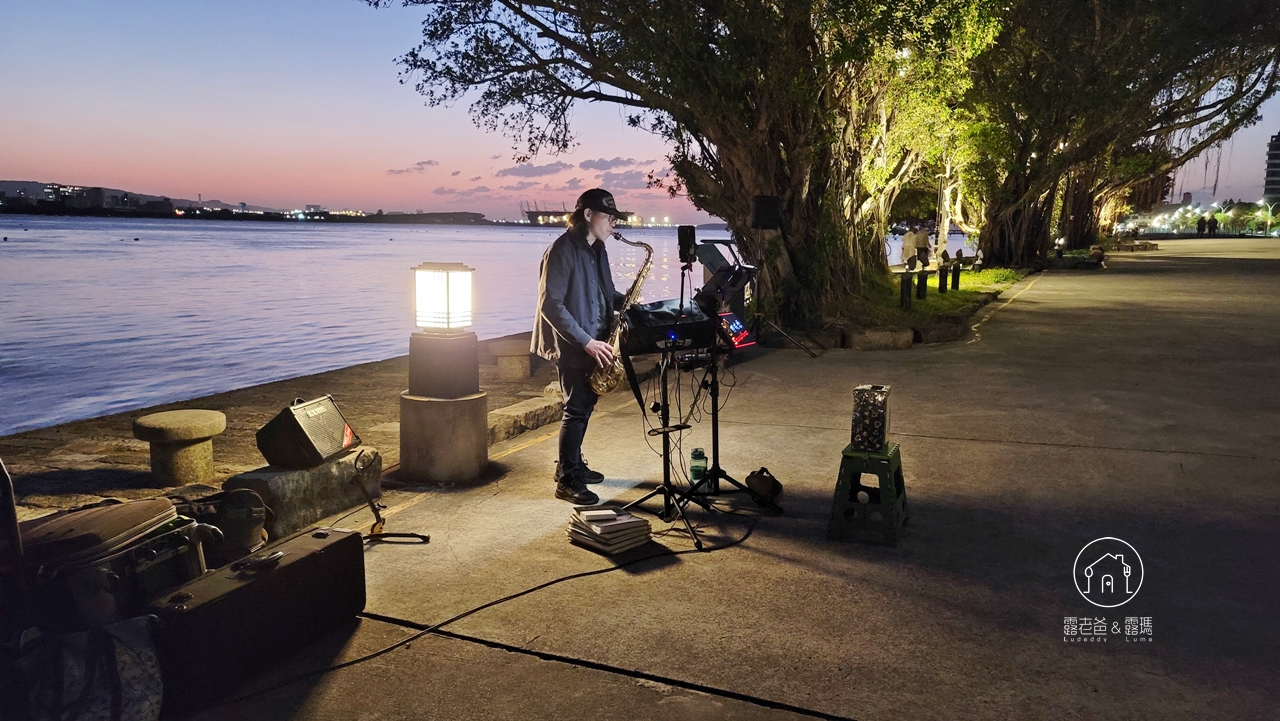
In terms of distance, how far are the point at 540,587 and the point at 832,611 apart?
1415 millimetres

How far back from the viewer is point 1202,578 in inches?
175

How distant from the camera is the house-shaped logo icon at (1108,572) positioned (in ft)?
14.0

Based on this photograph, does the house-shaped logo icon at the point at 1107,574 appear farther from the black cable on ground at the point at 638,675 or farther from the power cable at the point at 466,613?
the black cable on ground at the point at 638,675

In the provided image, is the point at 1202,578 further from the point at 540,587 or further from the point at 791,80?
the point at 791,80

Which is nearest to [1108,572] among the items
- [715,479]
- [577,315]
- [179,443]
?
[715,479]

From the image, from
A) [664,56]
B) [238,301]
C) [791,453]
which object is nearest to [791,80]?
[664,56]

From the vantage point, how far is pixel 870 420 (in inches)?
202

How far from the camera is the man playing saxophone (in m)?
5.57

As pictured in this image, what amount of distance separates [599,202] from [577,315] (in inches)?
29.1

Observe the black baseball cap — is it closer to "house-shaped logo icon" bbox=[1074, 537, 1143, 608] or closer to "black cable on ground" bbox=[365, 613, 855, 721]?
"black cable on ground" bbox=[365, 613, 855, 721]

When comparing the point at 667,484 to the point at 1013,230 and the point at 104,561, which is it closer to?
the point at 104,561

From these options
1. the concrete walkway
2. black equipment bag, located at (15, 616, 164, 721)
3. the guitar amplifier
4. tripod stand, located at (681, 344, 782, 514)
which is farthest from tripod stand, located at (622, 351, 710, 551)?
black equipment bag, located at (15, 616, 164, 721)

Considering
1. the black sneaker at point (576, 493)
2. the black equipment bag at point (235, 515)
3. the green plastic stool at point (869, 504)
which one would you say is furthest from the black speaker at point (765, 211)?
the black equipment bag at point (235, 515)

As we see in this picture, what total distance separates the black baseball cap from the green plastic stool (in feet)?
6.92
